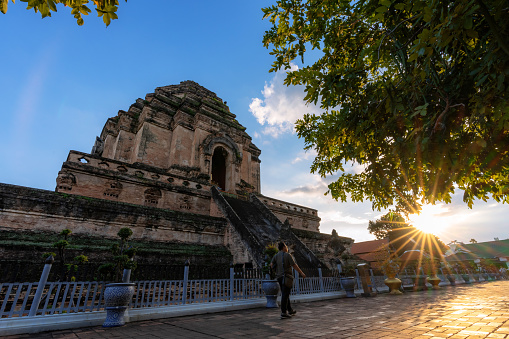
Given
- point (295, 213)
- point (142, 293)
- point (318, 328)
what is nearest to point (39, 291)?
point (142, 293)

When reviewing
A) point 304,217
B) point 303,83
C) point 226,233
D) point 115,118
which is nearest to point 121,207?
point 226,233

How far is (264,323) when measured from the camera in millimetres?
4547

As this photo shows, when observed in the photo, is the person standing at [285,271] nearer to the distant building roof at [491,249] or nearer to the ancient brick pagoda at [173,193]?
the ancient brick pagoda at [173,193]

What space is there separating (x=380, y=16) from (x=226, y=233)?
10.1 m

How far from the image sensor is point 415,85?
14.7ft

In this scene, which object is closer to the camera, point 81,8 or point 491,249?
point 81,8

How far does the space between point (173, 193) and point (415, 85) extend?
12.1m

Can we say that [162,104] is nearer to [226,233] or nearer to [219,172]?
[219,172]

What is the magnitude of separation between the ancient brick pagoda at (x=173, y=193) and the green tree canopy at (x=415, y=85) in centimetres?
609

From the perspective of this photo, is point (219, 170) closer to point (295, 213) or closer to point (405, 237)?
point (295, 213)

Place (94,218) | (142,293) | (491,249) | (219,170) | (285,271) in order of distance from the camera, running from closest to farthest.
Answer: (142,293) → (285,271) → (94,218) → (219,170) → (491,249)

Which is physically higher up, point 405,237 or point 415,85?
point 405,237

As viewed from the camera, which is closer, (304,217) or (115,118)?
(304,217)

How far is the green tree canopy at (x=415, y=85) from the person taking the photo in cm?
314
